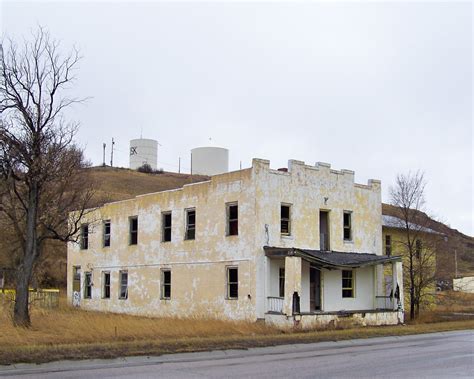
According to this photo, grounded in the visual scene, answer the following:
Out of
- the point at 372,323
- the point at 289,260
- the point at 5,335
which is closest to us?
the point at 5,335

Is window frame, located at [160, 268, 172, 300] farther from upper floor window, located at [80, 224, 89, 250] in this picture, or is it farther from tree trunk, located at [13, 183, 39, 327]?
tree trunk, located at [13, 183, 39, 327]

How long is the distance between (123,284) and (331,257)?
14089mm

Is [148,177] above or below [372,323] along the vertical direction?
above

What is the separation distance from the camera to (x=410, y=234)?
37.4 metres

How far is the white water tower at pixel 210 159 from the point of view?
9625cm

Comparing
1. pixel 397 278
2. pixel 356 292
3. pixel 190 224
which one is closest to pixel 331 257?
pixel 356 292

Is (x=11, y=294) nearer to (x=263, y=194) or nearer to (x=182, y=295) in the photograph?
(x=182, y=295)

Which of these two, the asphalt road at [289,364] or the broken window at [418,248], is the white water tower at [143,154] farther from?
the asphalt road at [289,364]

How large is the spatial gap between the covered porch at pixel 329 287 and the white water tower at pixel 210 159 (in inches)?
2522

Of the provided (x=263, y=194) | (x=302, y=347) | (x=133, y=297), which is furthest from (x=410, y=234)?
(x=302, y=347)

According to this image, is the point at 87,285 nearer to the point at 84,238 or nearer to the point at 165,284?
the point at 84,238

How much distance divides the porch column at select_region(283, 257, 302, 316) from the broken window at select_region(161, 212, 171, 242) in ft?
30.5

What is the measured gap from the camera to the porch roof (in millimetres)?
26491

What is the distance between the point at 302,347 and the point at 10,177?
12721mm
